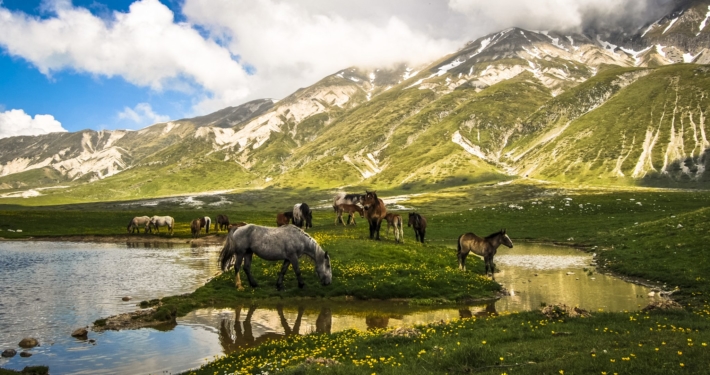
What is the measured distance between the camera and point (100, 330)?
71.8 ft

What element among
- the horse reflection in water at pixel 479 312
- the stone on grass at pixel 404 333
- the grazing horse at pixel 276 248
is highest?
the grazing horse at pixel 276 248

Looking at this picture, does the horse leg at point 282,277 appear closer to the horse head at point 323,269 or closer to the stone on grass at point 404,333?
the horse head at point 323,269

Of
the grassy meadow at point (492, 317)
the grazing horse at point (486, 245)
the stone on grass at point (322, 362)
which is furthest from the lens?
the grazing horse at point (486, 245)

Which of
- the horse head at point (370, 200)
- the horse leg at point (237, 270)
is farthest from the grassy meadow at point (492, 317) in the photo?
the horse head at point (370, 200)

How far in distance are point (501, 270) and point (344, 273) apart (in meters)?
16.6

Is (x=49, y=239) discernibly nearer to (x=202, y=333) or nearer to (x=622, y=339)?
(x=202, y=333)

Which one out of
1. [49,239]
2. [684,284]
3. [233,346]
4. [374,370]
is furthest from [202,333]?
[49,239]

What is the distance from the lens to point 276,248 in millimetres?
29234

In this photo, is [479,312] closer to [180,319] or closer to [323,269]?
[323,269]

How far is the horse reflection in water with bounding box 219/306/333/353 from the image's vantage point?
20464 mm

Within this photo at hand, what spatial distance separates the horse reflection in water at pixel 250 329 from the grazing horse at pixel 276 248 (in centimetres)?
411

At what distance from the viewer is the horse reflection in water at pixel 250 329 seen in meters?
20.5

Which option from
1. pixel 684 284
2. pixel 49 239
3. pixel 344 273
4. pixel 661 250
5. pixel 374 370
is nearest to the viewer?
pixel 374 370

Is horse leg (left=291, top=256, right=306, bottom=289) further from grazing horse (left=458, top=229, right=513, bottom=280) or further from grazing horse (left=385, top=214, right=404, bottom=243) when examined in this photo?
grazing horse (left=385, top=214, right=404, bottom=243)
